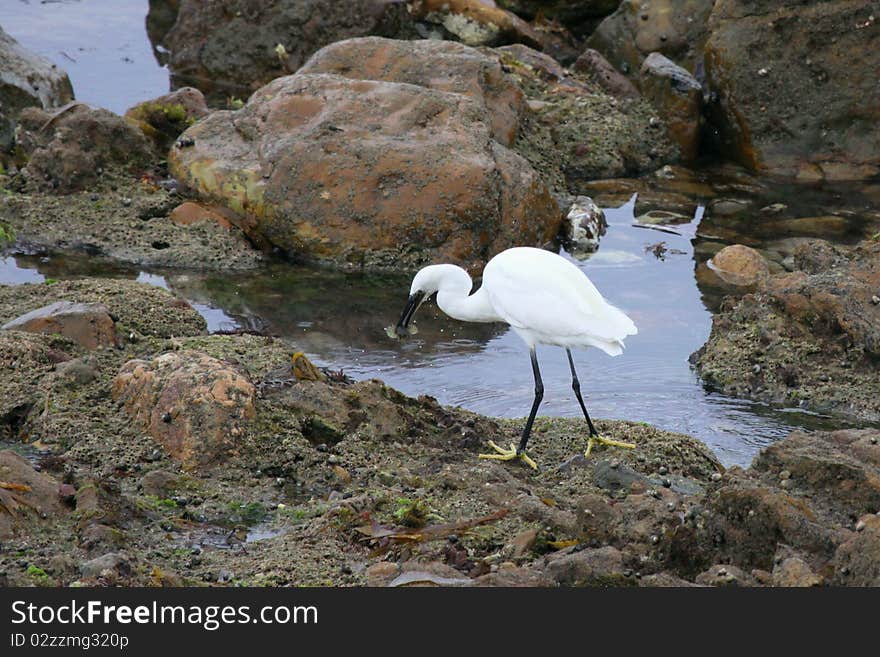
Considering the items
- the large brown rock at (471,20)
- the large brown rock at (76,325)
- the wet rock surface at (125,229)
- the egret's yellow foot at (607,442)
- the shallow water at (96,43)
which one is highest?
the large brown rock at (471,20)

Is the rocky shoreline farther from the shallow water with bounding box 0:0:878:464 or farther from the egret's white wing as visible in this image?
the egret's white wing

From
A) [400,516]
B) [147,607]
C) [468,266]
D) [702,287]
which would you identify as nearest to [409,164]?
[468,266]

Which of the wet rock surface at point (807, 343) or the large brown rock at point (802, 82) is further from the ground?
the large brown rock at point (802, 82)

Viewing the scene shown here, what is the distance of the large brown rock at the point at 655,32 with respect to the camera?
628 inches

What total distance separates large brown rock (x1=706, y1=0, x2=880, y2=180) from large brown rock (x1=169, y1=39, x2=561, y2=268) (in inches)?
139

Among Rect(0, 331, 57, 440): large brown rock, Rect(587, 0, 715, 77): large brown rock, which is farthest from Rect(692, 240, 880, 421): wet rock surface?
Rect(587, 0, 715, 77): large brown rock

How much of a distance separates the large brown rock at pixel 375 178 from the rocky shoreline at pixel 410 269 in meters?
0.03

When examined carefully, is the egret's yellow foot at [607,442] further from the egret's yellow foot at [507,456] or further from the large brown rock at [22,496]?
the large brown rock at [22,496]

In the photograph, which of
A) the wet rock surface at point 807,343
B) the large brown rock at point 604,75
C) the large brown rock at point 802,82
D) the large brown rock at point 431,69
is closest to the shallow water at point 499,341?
the wet rock surface at point 807,343

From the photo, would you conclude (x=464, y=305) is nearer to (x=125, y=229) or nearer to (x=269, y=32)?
(x=125, y=229)

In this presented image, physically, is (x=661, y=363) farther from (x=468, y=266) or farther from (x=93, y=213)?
(x=93, y=213)

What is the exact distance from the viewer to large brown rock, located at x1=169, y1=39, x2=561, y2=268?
11094 millimetres

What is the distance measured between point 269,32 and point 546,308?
33.6 ft

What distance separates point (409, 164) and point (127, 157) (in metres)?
2.86
